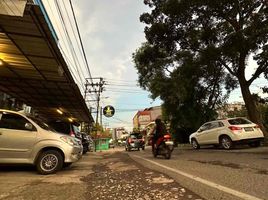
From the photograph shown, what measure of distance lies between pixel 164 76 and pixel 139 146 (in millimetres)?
8758

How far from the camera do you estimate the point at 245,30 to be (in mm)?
15898

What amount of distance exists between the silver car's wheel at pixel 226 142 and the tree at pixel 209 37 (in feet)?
11.1

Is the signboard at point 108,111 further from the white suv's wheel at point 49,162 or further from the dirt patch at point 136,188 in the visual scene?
the dirt patch at point 136,188

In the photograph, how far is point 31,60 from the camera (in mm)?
11047

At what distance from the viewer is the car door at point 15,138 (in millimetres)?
7793

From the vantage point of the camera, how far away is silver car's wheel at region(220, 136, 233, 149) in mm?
15193

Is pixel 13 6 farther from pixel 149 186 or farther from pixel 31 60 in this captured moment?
pixel 31 60

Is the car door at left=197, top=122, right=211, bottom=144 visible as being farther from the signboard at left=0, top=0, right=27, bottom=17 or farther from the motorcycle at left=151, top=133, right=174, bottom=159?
the signboard at left=0, top=0, right=27, bottom=17

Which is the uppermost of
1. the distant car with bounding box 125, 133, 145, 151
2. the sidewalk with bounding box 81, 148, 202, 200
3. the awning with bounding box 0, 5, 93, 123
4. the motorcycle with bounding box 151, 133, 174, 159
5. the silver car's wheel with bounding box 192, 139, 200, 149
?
the awning with bounding box 0, 5, 93, 123

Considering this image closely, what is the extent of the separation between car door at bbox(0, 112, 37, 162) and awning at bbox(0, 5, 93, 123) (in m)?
2.29

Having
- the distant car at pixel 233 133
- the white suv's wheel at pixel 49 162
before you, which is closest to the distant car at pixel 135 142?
the distant car at pixel 233 133

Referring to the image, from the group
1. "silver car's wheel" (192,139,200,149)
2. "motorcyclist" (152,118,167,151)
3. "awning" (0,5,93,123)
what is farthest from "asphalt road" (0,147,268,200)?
"silver car's wheel" (192,139,200,149)

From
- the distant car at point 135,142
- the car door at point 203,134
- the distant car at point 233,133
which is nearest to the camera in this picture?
the distant car at point 233,133

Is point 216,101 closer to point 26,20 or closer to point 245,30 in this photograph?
point 245,30
